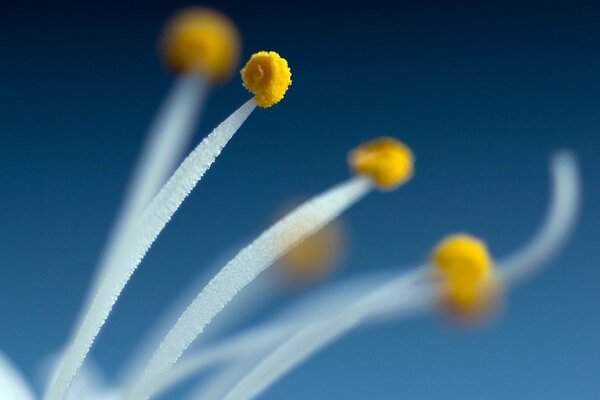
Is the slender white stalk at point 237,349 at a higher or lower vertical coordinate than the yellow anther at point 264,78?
lower

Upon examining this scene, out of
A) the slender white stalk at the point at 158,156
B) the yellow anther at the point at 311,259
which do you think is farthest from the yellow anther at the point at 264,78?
the yellow anther at the point at 311,259

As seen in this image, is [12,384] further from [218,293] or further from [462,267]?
[462,267]

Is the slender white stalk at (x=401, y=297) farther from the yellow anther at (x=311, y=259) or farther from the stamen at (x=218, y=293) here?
the yellow anther at (x=311, y=259)

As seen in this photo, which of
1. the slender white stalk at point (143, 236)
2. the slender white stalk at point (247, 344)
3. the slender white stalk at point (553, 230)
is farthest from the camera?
the slender white stalk at point (553, 230)

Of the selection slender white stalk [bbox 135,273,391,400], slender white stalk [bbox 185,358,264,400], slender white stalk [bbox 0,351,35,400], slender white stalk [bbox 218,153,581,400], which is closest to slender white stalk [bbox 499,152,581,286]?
slender white stalk [bbox 218,153,581,400]

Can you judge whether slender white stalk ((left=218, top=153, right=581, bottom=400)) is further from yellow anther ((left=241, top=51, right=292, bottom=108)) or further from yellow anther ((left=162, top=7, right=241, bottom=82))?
yellow anther ((left=162, top=7, right=241, bottom=82))

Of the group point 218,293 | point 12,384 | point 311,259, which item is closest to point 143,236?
point 218,293
